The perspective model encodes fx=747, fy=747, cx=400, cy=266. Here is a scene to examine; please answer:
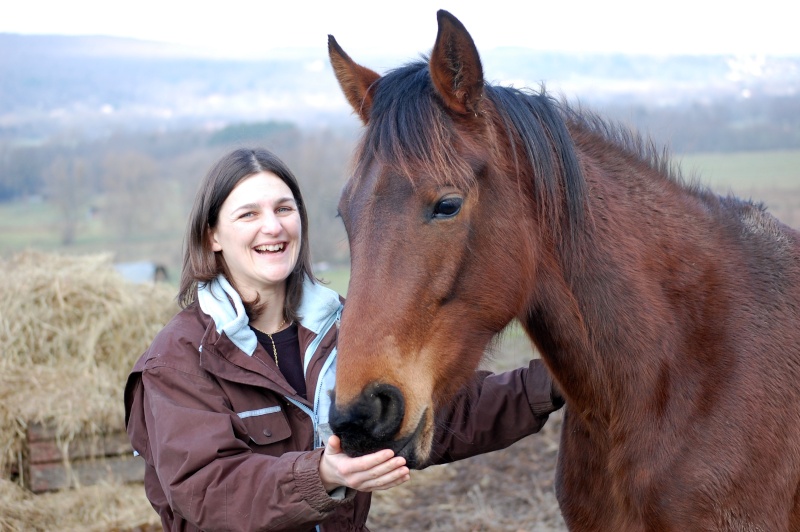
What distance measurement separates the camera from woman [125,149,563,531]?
2.13 metres

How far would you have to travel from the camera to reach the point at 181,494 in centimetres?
219

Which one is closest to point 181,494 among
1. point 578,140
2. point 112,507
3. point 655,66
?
point 578,140

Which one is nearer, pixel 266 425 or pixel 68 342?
pixel 266 425

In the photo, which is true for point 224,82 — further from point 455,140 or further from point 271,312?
point 455,140

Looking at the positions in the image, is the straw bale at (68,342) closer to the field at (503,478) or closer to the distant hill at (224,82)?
the field at (503,478)

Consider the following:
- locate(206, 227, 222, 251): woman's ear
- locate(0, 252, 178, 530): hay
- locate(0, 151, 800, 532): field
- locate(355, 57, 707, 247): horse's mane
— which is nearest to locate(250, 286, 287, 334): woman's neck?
locate(206, 227, 222, 251): woman's ear

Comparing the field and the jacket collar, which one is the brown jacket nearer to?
the jacket collar

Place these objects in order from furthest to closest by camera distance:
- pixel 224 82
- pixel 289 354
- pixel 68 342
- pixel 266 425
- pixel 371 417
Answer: pixel 224 82, pixel 68 342, pixel 289 354, pixel 266 425, pixel 371 417

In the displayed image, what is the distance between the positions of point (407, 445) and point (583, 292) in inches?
28.6

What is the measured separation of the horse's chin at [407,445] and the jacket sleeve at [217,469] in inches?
9.7

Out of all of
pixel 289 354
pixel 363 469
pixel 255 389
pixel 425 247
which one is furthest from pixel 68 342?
pixel 425 247

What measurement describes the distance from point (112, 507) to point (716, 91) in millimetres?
8032

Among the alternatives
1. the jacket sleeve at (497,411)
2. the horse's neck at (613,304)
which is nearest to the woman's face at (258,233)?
the jacket sleeve at (497,411)

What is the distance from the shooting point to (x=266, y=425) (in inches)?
98.4
